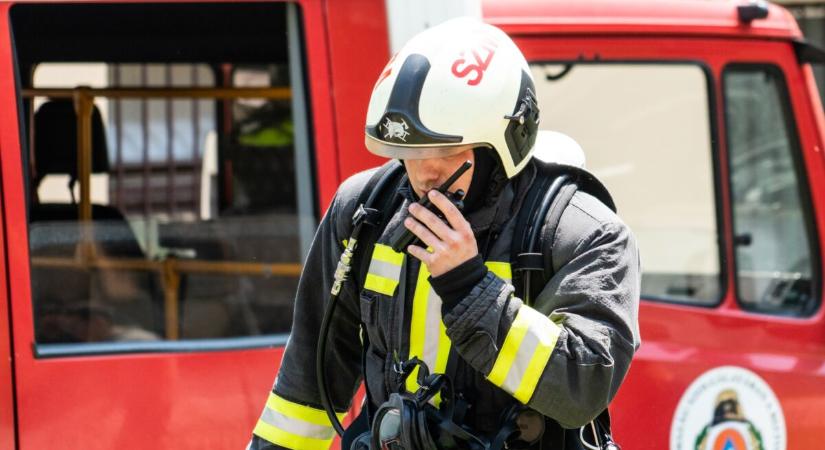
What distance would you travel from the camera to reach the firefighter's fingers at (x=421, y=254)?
190 centimetres

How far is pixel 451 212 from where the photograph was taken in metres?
1.91

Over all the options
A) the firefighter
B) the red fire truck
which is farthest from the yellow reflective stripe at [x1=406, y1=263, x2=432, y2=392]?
the red fire truck

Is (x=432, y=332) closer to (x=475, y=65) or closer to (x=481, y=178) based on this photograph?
(x=481, y=178)

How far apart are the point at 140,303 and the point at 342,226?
4.42ft

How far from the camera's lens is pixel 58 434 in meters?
3.03

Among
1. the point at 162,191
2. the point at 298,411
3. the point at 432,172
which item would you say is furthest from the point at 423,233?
the point at 162,191

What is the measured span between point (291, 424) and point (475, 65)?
823mm

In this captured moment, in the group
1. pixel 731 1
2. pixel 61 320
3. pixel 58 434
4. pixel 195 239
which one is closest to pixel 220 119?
pixel 195 239

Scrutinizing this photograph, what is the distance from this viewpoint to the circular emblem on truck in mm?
3432

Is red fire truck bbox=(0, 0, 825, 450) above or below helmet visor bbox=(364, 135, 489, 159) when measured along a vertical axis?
below

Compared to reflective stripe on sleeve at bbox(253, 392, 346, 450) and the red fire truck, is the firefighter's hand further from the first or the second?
the red fire truck

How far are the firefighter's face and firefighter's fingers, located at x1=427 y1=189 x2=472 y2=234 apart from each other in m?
0.11

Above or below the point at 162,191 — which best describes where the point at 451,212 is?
above

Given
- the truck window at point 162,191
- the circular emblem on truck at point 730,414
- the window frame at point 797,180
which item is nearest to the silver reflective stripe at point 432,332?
the truck window at point 162,191
